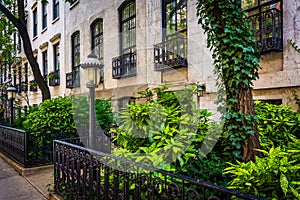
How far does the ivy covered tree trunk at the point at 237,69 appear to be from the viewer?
3531mm

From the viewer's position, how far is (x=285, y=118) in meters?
4.54

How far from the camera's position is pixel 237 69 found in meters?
3.53

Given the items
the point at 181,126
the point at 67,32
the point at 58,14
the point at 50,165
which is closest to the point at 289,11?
the point at 181,126

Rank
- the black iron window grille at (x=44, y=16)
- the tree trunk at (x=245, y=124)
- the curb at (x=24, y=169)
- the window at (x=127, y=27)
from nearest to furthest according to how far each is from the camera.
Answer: the tree trunk at (x=245, y=124) < the curb at (x=24, y=169) < the window at (x=127, y=27) < the black iron window grille at (x=44, y=16)

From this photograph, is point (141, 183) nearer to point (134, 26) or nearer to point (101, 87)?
point (134, 26)

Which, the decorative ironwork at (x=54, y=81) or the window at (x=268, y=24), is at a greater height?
the window at (x=268, y=24)

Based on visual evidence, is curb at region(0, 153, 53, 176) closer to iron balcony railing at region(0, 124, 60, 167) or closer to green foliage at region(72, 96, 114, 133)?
iron balcony railing at region(0, 124, 60, 167)

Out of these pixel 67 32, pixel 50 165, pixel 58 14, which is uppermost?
pixel 58 14

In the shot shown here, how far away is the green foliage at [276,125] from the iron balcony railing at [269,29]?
201 cm

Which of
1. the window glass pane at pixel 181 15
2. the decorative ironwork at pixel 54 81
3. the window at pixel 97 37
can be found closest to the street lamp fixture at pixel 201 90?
the window glass pane at pixel 181 15

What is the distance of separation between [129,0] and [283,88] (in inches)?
300

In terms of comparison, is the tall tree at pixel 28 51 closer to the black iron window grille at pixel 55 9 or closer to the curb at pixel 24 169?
the curb at pixel 24 169

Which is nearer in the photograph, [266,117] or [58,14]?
[266,117]

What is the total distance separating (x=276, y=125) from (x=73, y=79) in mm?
12663
